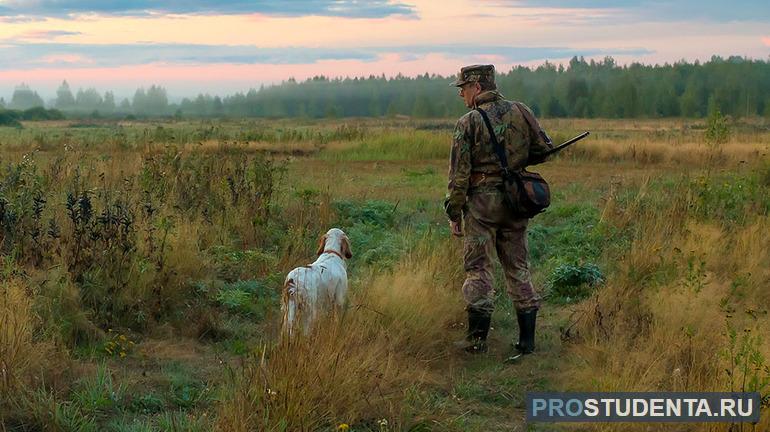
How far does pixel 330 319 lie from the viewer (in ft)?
16.9

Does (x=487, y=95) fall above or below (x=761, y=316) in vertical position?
above

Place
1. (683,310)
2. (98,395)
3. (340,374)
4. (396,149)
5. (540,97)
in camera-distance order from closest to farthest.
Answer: (340,374)
(98,395)
(683,310)
(396,149)
(540,97)

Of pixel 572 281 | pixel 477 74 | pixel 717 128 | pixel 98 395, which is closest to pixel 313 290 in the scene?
pixel 98 395

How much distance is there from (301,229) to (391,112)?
86090mm

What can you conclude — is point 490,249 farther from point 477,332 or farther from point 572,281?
point 572,281

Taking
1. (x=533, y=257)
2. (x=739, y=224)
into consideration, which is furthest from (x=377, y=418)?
(x=739, y=224)

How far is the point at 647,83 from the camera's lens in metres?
97.5

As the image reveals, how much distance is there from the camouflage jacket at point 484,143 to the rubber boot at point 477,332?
2.43ft

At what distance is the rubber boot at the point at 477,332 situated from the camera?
6.25 metres

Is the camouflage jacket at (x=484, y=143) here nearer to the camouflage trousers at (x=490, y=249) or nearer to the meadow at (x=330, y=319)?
the camouflage trousers at (x=490, y=249)

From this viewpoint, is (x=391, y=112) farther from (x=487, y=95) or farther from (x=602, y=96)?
(x=487, y=95)

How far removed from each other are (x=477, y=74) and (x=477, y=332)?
190 centimetres

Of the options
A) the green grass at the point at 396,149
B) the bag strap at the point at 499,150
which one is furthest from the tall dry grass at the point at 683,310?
the green grass at the point at 396,149

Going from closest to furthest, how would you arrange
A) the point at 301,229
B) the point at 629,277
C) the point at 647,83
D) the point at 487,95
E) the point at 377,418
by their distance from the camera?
the point at 377,418, the point at 487,95, the point at 629,277, the point at 301,229, the point at 647,83
